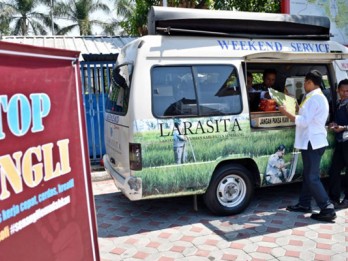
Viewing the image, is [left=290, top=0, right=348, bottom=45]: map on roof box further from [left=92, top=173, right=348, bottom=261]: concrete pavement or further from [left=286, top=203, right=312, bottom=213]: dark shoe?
[left=286, top=203, right=312, bottom=213]: dark shoe

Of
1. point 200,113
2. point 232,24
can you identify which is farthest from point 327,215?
point 232,24

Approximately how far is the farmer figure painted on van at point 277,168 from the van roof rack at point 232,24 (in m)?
1.59

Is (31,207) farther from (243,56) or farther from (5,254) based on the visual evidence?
(243,56)

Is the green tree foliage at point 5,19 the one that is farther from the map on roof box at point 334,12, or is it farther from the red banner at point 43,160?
the red banner at point 43,160

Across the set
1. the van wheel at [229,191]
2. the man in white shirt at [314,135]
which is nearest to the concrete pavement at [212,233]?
the van wheel at [229,191]

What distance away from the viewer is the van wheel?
4629 millimetres

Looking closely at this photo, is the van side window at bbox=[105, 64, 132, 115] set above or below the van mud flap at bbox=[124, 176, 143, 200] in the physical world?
above

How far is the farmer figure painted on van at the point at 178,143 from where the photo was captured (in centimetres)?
429

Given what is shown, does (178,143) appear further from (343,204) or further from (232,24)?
(343,204)

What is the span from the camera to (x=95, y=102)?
7656 mm

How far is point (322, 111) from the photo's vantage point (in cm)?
447

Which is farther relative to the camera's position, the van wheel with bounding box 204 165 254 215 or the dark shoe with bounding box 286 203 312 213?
the dark shoe with bounding box 286 203 312 213

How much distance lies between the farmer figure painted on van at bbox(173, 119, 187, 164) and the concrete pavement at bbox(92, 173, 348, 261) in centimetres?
89

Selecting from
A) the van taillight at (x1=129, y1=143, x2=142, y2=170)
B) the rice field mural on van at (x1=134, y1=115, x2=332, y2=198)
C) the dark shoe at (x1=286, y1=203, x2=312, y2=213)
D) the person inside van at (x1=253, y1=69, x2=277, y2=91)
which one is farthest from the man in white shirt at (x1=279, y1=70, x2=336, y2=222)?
the van taillight at (x1=129, y1=143, x2=142, y2=170)
